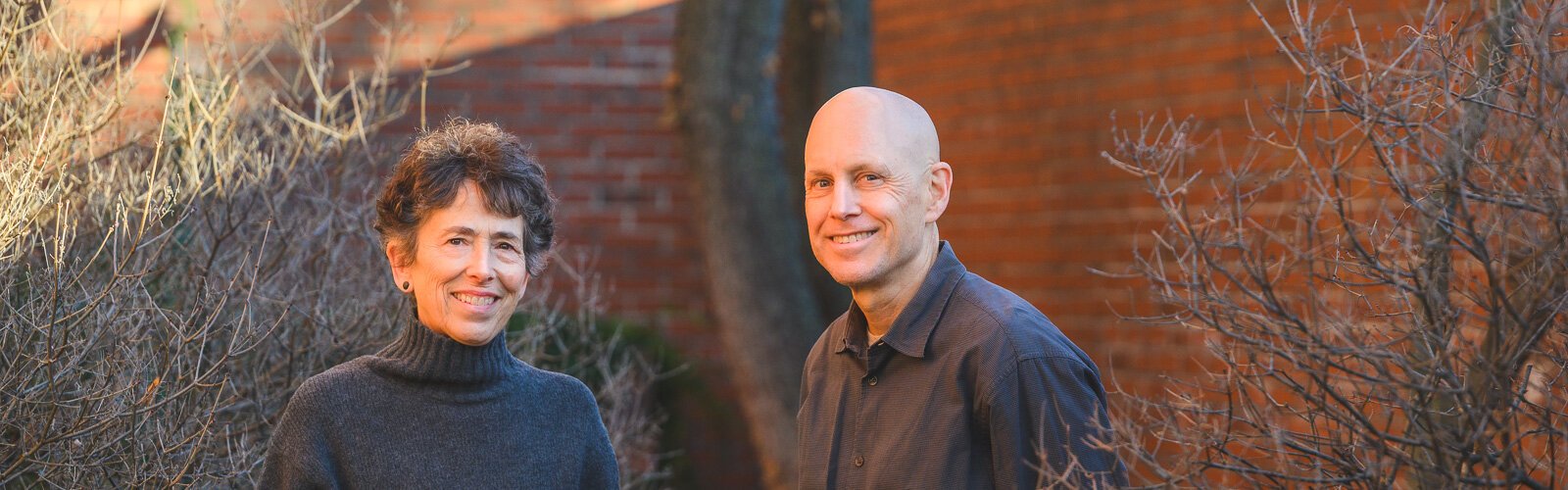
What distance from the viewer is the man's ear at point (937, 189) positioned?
2803 millimetres

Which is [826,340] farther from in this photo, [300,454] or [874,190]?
[300,454]

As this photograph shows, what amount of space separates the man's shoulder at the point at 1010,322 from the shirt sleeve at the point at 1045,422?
2 centimetres

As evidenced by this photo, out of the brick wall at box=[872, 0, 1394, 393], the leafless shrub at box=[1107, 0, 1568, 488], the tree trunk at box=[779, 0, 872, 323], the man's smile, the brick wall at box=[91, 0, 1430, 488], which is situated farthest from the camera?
the tree trunk at box=[779, 0, 872, 323]

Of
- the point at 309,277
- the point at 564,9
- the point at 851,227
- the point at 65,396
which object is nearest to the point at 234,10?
the point at 309,277

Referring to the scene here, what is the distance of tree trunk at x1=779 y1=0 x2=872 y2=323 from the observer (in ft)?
22.7

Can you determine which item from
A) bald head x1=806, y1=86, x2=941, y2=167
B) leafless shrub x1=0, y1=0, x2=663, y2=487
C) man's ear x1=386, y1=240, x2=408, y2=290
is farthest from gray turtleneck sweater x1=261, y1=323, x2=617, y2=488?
bald head x1=806, y1=86, x2=941, y2=167

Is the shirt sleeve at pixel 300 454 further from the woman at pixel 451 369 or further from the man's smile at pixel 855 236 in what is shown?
the man's smile at pixel 855 236

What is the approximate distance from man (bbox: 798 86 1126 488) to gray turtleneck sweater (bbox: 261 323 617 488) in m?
0.47

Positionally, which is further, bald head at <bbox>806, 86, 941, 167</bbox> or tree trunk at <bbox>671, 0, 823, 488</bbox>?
tree trunk at <bbox>671, 0, 823, 488</bbox>

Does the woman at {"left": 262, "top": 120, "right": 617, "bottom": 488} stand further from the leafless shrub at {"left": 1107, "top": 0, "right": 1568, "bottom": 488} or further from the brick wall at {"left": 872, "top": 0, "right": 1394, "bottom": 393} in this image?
the brick wall at {"left": 872, "top": 0, "right": 1394, "bottom": 393}

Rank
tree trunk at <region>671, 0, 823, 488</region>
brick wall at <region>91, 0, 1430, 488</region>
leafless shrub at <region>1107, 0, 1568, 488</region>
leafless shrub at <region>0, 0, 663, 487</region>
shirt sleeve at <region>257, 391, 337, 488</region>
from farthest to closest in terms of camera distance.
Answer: tree trunk at <region>671, 0, 823, 488</region>, brick wall at <region>91, 0, 1430, 488</region>, leafless shrub at <region>0, 0, 663, 487</region>, shirt sleeve at <region>257, 391, 337, 488</region>, leafless shrub at <region>1107, 0, 1568, 488</region>

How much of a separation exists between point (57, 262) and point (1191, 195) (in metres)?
4.68

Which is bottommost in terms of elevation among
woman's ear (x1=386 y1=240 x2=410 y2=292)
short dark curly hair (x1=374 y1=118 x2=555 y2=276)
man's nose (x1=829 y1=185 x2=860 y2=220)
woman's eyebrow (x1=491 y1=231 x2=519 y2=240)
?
woman's ear (x1=386 y1=240 x2=410 y2=292)

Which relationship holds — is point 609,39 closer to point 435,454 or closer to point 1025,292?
point 1025,292
